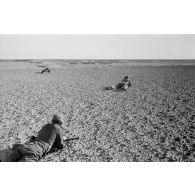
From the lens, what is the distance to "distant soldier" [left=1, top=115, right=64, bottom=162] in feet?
14.9

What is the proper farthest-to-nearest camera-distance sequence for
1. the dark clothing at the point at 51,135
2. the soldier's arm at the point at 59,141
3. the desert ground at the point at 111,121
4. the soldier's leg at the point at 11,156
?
the desert ground at the point at 111,121 < the soldier's arm at the point at 59,141 < the dark clothing at the point at 51,135 < the soldier's leg at the point at 11,156

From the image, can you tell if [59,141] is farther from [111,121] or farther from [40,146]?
[111,121]

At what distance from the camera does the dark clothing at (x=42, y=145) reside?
15.0 ft

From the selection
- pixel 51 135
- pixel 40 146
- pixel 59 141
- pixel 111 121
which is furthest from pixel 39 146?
pixel 111 121

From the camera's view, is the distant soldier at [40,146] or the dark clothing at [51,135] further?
the dark clothing at [51,135]

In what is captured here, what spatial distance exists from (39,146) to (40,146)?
0.09 feet

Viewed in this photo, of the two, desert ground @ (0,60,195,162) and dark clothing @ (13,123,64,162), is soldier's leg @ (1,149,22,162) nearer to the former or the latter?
dark clothing @ (13,123,64,162)

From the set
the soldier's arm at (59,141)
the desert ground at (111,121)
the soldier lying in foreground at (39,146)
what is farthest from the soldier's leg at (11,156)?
the soldier's arm at (59,141)

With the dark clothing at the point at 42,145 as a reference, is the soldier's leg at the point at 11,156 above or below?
below

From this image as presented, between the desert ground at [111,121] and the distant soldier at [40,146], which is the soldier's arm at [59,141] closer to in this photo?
the distant soldier at [40,146]

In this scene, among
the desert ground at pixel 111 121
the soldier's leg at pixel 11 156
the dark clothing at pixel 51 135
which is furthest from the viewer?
the desert ground at pixel 111 121
